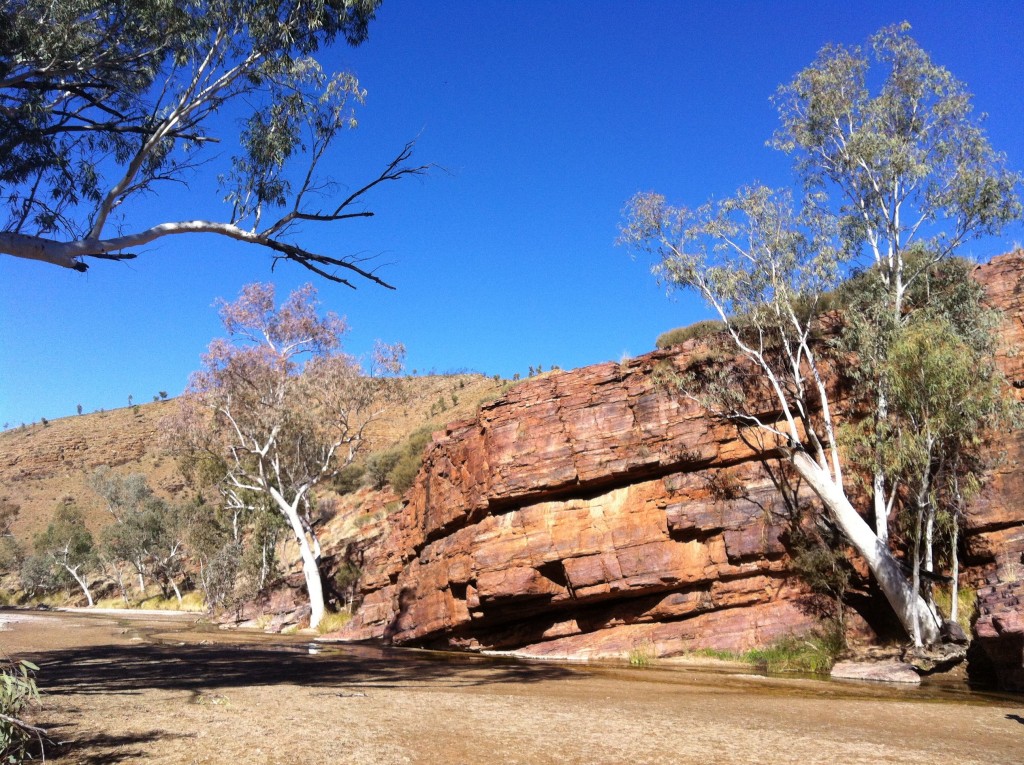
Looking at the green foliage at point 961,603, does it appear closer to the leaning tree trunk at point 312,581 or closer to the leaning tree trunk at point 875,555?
the leaning tree trunk at point 875,555

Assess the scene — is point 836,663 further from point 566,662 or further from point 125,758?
point 125,758

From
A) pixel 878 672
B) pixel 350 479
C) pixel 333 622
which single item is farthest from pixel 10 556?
pixel 878 672

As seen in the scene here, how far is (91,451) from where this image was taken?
93375 mm

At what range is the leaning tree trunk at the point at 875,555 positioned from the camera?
48.5ft

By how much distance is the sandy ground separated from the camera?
6.11 metres

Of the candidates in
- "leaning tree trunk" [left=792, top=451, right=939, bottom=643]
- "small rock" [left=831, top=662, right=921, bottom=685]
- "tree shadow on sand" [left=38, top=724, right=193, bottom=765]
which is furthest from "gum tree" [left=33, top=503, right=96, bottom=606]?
"tree shadow on sand" [left=38, top=724, right=193, bottom=765]

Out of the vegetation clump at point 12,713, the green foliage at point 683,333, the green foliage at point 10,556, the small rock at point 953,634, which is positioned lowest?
the small rock at point 953,634

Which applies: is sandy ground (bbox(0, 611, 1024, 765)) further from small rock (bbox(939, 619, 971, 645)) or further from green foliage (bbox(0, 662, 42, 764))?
small rock (bbox(939, 619, 971, 645))

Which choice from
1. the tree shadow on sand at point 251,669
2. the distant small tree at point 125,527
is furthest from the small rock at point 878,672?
the distant small tree at point 125,527

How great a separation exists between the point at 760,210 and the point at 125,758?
18708 millimetres

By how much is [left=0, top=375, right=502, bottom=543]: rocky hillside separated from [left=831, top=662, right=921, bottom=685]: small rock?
148ft

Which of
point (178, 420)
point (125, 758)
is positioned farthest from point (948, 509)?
point (178, 420)

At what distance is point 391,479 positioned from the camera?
36.6 m

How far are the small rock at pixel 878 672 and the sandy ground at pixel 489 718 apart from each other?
119cm
